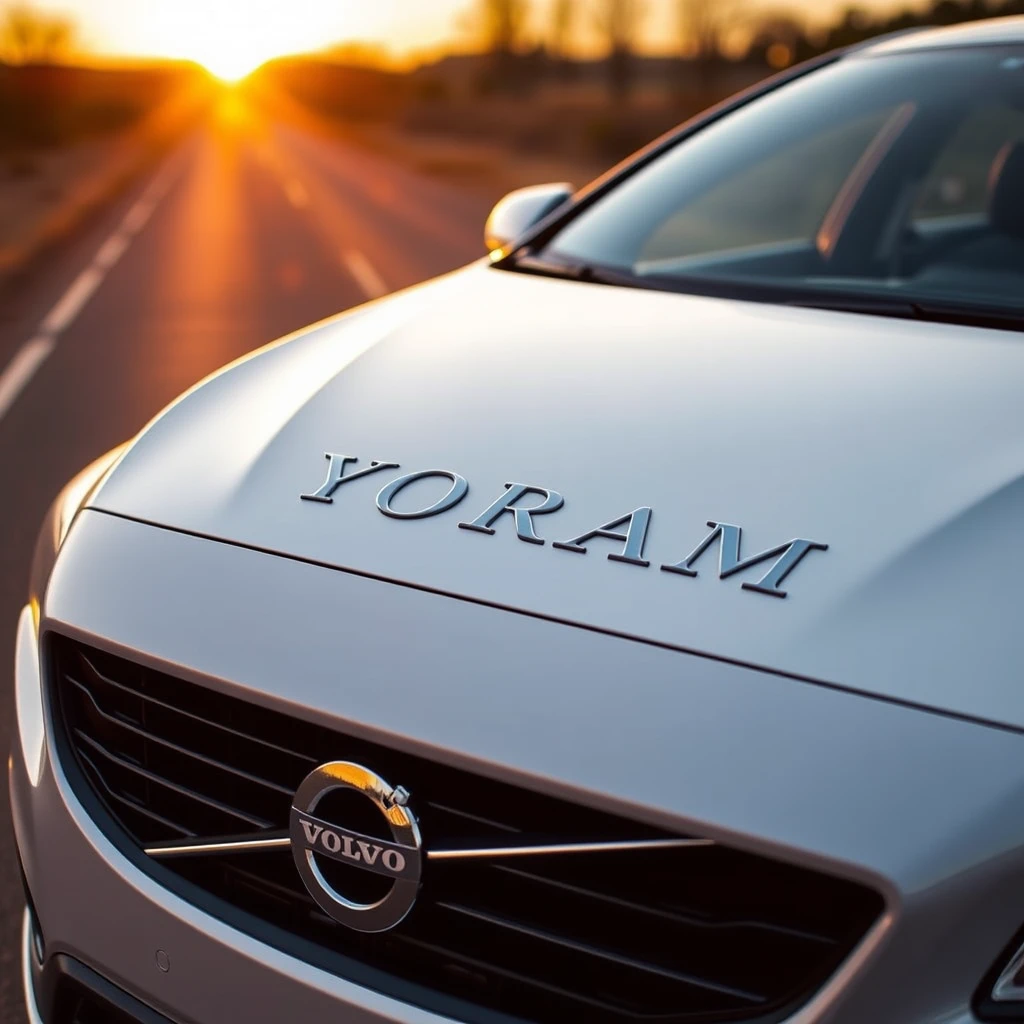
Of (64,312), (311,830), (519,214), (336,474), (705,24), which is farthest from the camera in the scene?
(705,24)

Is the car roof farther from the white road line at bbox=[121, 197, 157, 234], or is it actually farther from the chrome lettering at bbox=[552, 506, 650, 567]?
the white road line at bbox=[121, 197, 157, 234]

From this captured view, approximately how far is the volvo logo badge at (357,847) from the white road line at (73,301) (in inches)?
360

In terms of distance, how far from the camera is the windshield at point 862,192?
2738mm

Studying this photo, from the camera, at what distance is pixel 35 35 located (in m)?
80.5

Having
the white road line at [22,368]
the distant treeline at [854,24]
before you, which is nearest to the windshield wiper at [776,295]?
the white road line at [22,368]

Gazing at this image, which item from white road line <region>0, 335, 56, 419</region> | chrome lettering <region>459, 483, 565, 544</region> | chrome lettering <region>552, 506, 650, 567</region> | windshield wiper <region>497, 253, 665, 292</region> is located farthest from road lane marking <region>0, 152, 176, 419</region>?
chrome lettering <region>552, 506, 650, 567</region>

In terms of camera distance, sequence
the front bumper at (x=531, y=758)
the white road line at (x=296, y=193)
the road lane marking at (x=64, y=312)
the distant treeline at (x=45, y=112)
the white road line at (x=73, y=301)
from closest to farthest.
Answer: the front bumper at (x=531, y=758)
the road lane marking at (x=64, y=312)
the white road line at (x=73, y=301)
the white road line at (x=296, y=193)
the distant treeline at (x=45, y=112)

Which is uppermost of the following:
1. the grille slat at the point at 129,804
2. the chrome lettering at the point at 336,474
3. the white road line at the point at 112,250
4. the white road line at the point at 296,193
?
the chrome lettering at the point at 336,474

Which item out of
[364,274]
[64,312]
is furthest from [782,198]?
[64,312]

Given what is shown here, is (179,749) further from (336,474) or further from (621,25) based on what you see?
(621,25)

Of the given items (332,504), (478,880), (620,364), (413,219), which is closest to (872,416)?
(620,364)

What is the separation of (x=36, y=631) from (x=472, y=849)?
0.86 metres

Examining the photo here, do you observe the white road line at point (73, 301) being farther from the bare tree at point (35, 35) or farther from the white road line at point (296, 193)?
the bare tree at point (35, 35)

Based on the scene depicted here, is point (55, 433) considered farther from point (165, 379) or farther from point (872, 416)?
point (872, 416)
